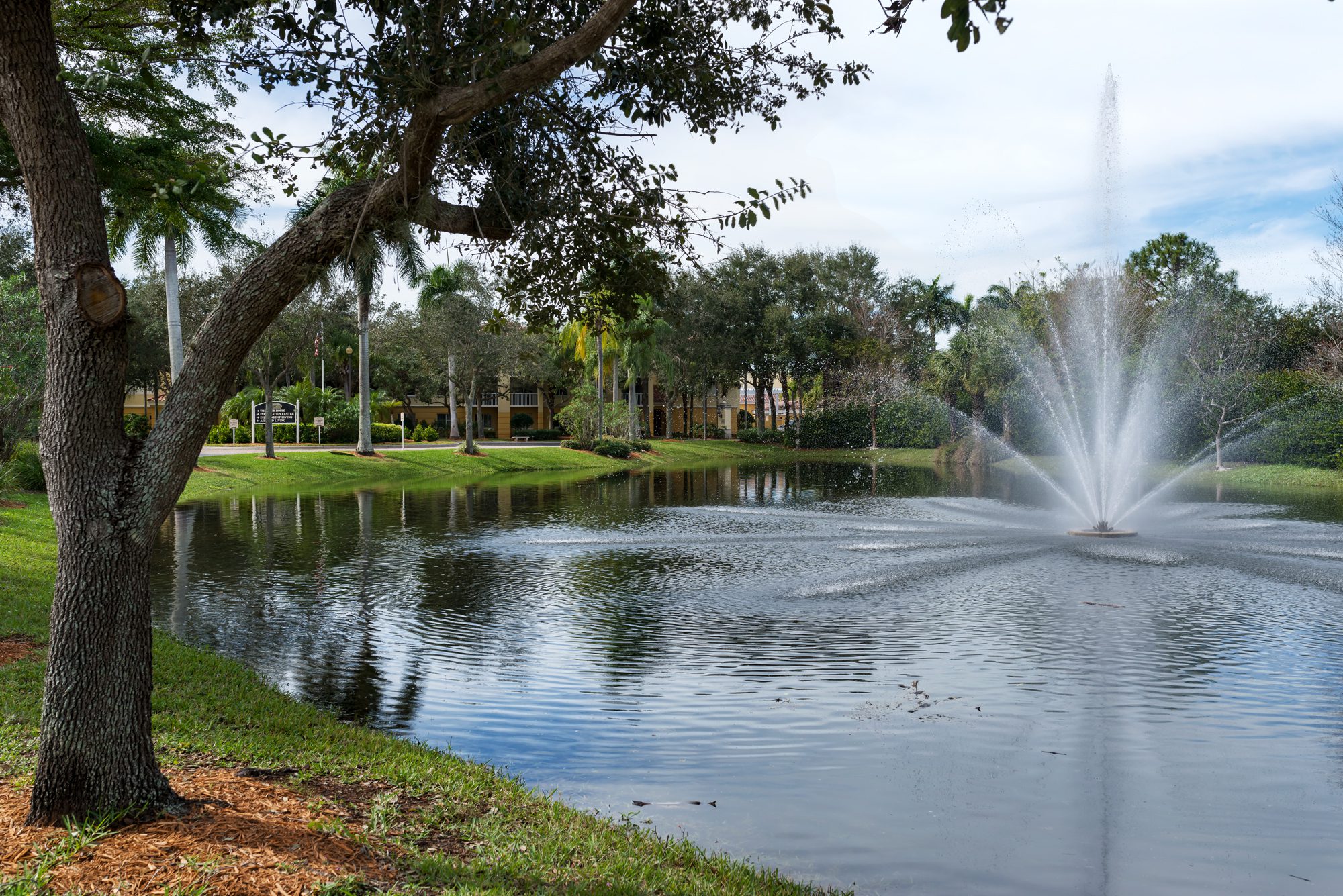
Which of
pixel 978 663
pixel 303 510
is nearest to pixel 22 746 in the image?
pixel 978 663

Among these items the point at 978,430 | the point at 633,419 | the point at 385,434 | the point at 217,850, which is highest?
the point at 633,419

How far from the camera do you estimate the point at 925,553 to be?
60.2 ft

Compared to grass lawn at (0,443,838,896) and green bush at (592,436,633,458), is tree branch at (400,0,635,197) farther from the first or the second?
green bush at (592,436,633,458)

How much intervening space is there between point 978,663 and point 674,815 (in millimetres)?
5200

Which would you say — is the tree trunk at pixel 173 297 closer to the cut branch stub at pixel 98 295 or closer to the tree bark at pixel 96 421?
the tree bark at pixel 96 421

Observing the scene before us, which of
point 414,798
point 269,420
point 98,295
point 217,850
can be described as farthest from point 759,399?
point 217,850

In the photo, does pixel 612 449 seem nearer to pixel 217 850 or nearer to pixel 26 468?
pixel 26 468

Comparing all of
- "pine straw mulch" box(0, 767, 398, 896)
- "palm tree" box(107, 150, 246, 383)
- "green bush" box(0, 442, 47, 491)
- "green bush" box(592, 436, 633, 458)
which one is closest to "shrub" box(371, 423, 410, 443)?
"green bush" box(592, 436, 633, 458)

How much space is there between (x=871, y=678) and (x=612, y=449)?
4262 cm

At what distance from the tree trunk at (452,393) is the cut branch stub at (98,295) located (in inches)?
1747

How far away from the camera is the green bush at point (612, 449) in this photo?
52.2m

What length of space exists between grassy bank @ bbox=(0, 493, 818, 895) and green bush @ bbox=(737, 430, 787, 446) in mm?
62588

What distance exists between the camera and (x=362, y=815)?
18.5 feet

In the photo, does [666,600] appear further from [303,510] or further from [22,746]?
[303,510]
